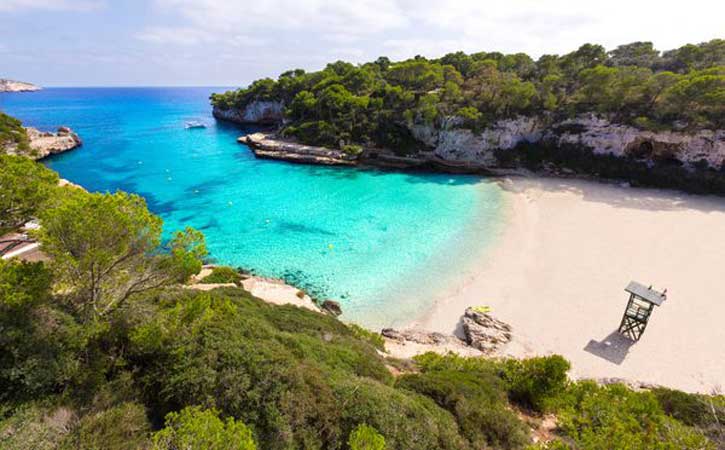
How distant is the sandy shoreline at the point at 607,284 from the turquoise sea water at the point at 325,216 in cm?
233

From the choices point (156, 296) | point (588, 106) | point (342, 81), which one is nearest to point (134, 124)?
point (342, 81)

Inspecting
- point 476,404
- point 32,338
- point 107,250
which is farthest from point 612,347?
point 32,338

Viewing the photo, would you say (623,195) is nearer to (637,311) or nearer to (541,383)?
(637,311)

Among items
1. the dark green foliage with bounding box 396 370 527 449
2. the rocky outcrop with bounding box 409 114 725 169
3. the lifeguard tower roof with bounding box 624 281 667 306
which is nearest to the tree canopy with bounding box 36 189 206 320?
the dark green foliage with bounding box 396 370 527 449

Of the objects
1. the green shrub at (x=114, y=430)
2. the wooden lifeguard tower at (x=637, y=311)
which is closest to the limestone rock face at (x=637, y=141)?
the wooden lifeguard tower at (x=637, y=311)

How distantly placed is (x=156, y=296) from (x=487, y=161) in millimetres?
38127

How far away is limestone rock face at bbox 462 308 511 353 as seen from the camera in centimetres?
1387

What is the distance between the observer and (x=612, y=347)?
44.9 feet

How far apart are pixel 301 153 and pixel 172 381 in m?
38.2

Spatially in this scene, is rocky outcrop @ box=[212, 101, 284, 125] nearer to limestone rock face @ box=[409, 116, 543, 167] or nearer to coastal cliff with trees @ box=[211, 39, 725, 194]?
coastal cliff with trees @ box=[211, 39, 725, 194]

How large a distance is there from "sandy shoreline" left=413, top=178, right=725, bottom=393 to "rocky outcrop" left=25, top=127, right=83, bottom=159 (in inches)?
2176

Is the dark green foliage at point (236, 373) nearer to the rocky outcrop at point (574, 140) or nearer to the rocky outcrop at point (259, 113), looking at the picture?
the rocky outcrop at point (574, 140)

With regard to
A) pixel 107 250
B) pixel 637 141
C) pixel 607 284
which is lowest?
pixel 607 284

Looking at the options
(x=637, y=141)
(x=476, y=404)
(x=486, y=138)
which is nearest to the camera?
(x=476, y=404)
